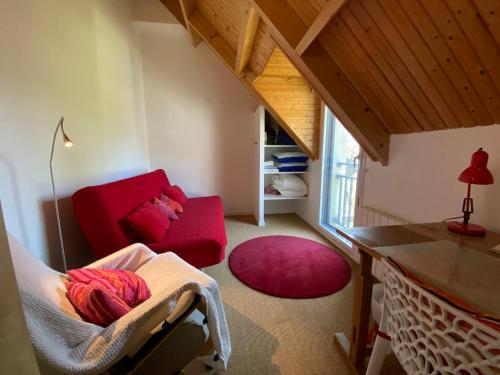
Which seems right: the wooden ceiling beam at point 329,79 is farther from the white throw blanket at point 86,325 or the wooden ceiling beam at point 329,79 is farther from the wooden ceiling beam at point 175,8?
the wooden ceiling beam at point 175,8

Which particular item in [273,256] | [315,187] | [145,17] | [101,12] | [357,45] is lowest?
[273,256]

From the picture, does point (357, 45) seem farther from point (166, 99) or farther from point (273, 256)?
point (166, 99)

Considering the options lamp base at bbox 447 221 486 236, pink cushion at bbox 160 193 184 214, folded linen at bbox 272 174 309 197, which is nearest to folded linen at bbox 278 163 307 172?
folded linen at bbox 272 174 309 197

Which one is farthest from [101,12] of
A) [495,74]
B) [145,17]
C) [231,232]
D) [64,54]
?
[495,74]

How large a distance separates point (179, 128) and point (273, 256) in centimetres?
246

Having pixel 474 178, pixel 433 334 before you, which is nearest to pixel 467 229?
pixel 474 178

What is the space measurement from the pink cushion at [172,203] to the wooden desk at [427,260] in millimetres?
1962

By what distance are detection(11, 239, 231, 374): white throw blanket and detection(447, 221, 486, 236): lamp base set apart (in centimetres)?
132

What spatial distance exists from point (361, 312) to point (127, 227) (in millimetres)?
1719

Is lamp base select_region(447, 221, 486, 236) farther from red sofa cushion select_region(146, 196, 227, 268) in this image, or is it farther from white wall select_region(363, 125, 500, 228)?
red sofa cushion select_region(146, 196, 227, 268)

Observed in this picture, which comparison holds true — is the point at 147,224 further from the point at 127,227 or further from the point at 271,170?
the point at 271,170

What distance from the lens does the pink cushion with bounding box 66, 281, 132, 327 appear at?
996 mm

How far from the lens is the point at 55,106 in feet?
5.69

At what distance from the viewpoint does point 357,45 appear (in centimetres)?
152
